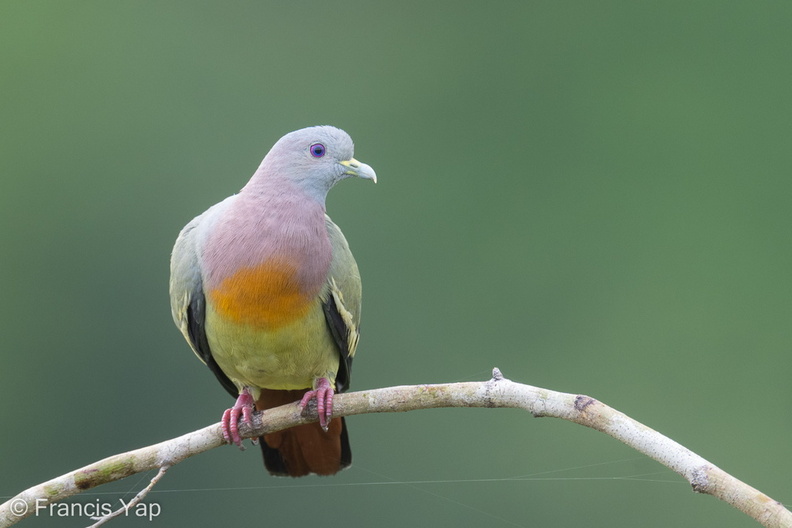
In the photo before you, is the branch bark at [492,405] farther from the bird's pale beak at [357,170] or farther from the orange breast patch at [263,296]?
the bird's pale beak at [357,170]

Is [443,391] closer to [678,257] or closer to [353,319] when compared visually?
[353,319]

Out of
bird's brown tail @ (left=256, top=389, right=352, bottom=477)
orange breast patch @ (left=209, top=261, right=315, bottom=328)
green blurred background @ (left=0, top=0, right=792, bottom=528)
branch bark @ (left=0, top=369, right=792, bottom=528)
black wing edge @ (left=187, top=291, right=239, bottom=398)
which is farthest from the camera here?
green blurred background @ (left=0, top=0, right=792, bottom=528)

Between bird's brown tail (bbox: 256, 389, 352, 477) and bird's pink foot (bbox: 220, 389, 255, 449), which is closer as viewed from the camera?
bird's pink foot (bbox: 220, 389, 255, 449)

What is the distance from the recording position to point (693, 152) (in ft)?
37.9

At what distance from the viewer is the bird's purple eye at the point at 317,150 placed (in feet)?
13.6

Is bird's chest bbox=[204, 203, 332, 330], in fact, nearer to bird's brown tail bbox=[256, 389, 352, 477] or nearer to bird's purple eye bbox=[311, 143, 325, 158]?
bird's purple eye bbox=[311, 143, 325, 158]

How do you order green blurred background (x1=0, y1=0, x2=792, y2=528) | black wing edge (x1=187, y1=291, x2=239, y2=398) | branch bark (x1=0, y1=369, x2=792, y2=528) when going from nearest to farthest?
branch bark (x1=0, y1=369, x2=792, y2=528)
black wing edge (x1=187, y1=291, x2=239, y2=398)
green blurred background (x1=0, y1=0, x2=792, y2=528)

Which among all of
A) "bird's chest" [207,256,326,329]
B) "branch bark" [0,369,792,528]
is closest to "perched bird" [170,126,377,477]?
"bird's chest" [207,256,326,329]

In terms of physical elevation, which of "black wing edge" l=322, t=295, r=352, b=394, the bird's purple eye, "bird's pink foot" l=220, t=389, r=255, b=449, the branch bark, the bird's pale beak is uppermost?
the bird's purple eye

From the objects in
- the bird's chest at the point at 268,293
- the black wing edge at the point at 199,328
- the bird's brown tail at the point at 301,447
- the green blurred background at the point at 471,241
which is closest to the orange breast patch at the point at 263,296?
the bird's chest at the point at 268,293

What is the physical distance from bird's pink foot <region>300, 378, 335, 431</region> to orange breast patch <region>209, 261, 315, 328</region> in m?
0.33

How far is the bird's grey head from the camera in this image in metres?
4.09

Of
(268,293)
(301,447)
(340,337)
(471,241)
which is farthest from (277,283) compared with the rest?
(471,241)

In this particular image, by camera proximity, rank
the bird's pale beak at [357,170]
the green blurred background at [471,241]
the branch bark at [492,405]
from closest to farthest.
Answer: the branch bark at [492,405]
the bird's pale beak at [357,170]
the green blurred background at [471,241]
